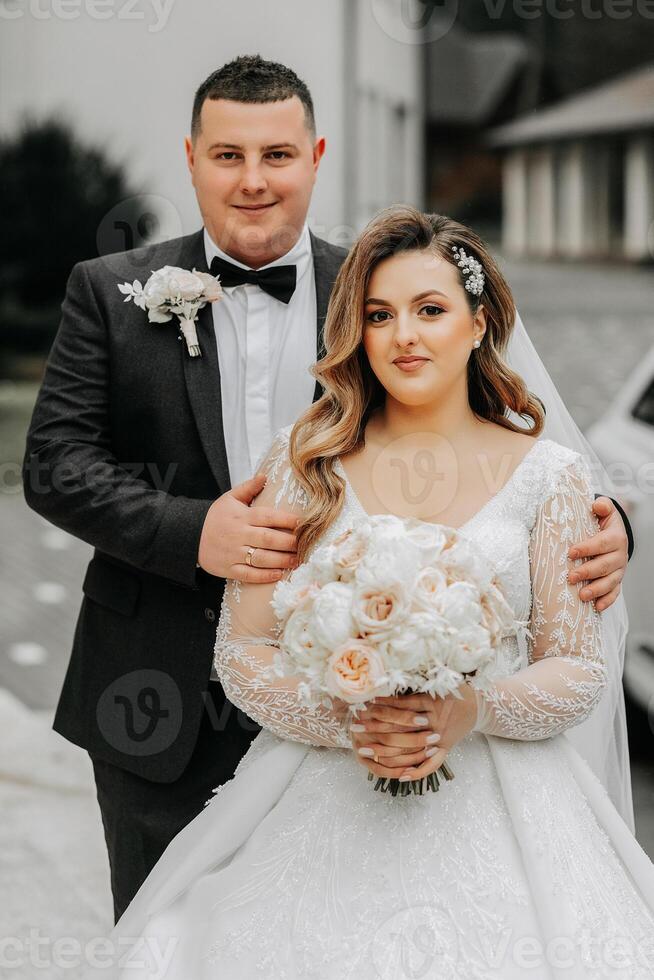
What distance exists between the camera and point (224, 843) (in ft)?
8.43

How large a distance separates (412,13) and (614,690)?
9.17 metres

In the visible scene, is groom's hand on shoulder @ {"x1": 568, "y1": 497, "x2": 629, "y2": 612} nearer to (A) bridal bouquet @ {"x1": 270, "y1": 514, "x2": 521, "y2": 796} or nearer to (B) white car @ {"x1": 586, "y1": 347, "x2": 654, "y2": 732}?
(A) bridal bouquet @ {"x1": 270, "y1": 514, "x2": 521, "y2": 796}

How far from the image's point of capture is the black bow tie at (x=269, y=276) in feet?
9.91

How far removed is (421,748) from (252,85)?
1.53 meters

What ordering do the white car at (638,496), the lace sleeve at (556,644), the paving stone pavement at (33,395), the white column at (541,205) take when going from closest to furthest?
1. the lace sleeve at (556,644)
2. the white car at (638,496)
3. the paving stone pavement at (33,395)
4. the white column at (541,205)

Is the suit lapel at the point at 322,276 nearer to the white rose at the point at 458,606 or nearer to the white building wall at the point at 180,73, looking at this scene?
the white rose at the point at 458,606

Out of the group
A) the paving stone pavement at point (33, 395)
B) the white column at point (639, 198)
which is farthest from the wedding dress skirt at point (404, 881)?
the white column at point (639, 198)

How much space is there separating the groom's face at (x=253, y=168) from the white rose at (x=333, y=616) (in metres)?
1.10

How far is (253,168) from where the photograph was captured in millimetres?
2838

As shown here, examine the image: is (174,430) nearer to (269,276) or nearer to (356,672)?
(269,276)

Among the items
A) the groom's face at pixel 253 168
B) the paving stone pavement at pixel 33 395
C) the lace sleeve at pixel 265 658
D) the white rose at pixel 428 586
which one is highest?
the groom's face at pixel 253 168

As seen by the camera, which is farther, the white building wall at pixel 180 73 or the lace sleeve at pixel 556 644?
the white building wall at pixel 180 73

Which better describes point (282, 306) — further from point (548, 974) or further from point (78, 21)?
point (78, 21)

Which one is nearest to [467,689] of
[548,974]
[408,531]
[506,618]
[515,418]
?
[506,618]
